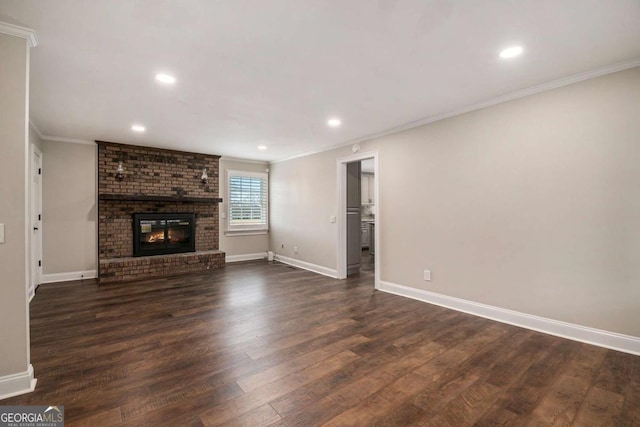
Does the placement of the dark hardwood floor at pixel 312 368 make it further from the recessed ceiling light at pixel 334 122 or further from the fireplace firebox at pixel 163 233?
the recessed ceiling light at pixel 334 122

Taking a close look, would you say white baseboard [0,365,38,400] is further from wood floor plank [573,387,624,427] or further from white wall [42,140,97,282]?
white wall [42,140,97,282]

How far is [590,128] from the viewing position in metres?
2.81

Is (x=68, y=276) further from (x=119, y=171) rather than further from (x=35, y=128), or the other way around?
(x=35, y=128)

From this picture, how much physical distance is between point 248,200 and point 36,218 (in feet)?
12.7

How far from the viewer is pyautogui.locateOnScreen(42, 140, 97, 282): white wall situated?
5191mm

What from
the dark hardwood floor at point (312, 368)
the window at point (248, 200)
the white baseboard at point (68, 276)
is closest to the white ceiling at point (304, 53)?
the dark hardwood floor at point (312, 368)

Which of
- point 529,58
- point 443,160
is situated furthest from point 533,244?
point 529,58

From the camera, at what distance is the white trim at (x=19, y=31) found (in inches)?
80.4

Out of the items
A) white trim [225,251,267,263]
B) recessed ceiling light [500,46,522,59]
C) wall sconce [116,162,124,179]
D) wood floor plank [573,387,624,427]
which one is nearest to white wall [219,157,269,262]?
white trim [225,251,267,263]

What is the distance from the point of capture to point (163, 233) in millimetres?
6219

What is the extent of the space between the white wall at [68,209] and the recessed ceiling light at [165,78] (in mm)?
3793

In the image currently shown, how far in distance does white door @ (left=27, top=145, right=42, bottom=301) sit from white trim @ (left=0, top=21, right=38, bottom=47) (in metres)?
3.26

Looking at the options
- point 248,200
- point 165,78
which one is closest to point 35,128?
point 165,78

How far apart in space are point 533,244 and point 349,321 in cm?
217
